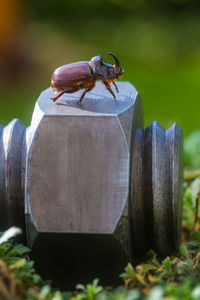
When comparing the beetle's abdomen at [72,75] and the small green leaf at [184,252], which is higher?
the beetle's abdomen at [72,75]

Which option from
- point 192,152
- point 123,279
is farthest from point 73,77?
point 192,152

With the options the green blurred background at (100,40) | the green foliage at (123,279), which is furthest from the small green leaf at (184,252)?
the green blurred background at (100,40)

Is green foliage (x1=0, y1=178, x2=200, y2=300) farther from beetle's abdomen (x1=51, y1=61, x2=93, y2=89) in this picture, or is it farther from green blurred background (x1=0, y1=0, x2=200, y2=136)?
green blurred background (x1=0, y1=0, x2=200, y2=136)

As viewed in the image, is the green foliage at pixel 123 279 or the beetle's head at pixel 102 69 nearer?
the green foliage at pixel 123 279

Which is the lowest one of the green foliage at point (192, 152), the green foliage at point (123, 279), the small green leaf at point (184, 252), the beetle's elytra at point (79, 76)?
the green foliage at point (192, 152)

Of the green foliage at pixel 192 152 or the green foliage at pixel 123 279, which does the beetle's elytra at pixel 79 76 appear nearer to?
the green foliage at pixel 123 279

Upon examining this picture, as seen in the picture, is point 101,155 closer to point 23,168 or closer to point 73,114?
point 73,114

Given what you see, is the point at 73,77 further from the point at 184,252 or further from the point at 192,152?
the point at 192,152

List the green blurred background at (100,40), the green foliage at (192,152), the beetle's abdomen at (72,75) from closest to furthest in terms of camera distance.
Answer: the beetle's abdomen at (72,75), the green foliage at (192,152), the green blurred background at (100,40)
